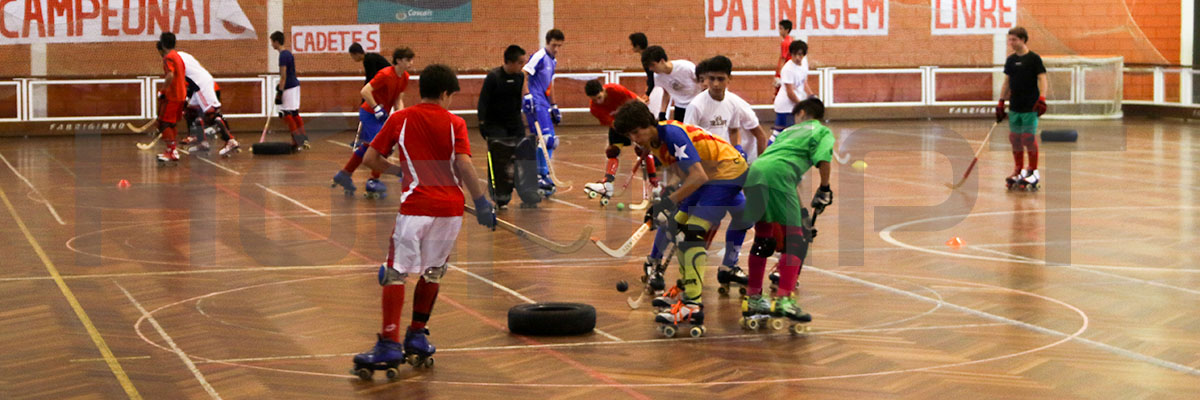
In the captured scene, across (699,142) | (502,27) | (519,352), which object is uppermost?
(502,27)

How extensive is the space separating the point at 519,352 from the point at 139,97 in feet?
66.9

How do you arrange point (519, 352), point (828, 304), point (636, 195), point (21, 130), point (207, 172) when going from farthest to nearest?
point (21, 130) < point (207, 172) < point (636, 195) < point (828, 304) < point (519, 352)

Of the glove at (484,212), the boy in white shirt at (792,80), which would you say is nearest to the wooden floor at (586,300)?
the glove at (484,212)

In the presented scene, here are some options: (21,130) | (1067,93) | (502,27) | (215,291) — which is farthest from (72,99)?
(1067,93)

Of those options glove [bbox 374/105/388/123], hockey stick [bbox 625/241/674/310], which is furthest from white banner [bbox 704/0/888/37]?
hockey stick [bbox 625/241/674/310]

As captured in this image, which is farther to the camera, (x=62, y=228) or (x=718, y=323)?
(x=62, y=228)

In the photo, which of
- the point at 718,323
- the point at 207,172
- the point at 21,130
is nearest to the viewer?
the point at 718,323

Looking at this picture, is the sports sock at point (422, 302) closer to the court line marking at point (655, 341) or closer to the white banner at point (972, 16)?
the court line marking at point (655, 341)

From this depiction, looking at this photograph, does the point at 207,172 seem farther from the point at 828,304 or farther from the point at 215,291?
the point at 828,304

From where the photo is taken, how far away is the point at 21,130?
25.1 meters

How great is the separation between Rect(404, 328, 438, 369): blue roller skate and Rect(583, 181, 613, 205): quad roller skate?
7575 millimetres

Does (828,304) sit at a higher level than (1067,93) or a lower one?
lower

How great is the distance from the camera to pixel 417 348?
23.3 feet

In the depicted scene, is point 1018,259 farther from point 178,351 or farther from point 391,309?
point 178,351
